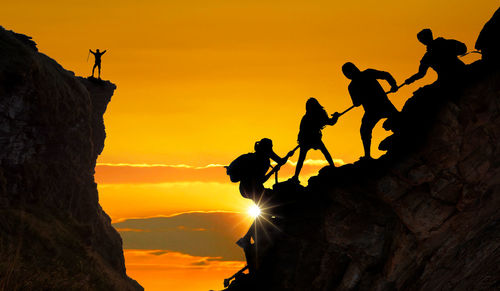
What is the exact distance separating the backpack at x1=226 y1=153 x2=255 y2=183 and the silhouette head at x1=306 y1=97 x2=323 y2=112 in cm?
206

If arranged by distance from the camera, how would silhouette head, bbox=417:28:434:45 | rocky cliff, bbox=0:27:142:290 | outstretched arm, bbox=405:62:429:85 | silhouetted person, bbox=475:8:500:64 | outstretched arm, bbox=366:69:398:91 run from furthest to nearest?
rocky cliff, bbox=0:27:142:290 < outstretched arm, bbox=366:69:398:91 < outstretched arm, bbox=405:62:429:85 < silhouette head, bbox=417:28:434:45 < silhouetted person, bbox=475:8:500:64

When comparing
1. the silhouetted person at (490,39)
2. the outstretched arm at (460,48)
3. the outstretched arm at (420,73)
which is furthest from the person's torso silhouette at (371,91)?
the silhouetted person at (490,39)

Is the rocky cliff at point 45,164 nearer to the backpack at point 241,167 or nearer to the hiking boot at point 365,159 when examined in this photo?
the backpack at point 241,167

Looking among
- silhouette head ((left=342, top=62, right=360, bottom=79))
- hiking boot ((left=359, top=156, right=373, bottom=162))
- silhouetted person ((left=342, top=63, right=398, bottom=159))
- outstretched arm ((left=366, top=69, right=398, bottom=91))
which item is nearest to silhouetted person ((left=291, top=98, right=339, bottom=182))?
silhouetted person ((left=342, top=63, right=398, bottom=159))

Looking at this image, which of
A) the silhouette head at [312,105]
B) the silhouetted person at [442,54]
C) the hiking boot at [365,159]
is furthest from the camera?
the silhouette head at [312,105]

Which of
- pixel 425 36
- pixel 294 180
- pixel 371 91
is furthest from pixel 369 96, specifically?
pixel 294 180

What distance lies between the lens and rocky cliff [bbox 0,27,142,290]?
3098cm

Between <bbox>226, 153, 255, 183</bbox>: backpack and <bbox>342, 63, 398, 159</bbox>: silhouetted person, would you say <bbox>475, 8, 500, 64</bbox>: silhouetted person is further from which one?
<bbox>226, 153, 255, 183</bbox>: backpack

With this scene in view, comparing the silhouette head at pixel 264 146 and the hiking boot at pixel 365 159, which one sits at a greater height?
the silhouette head at pixel 264 146

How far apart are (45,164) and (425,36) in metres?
28.7

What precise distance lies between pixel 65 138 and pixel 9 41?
7605mm

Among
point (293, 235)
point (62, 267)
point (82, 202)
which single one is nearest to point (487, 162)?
point (293, 235)

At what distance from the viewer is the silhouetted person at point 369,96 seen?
15.5m

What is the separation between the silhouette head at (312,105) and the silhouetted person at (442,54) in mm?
3109
